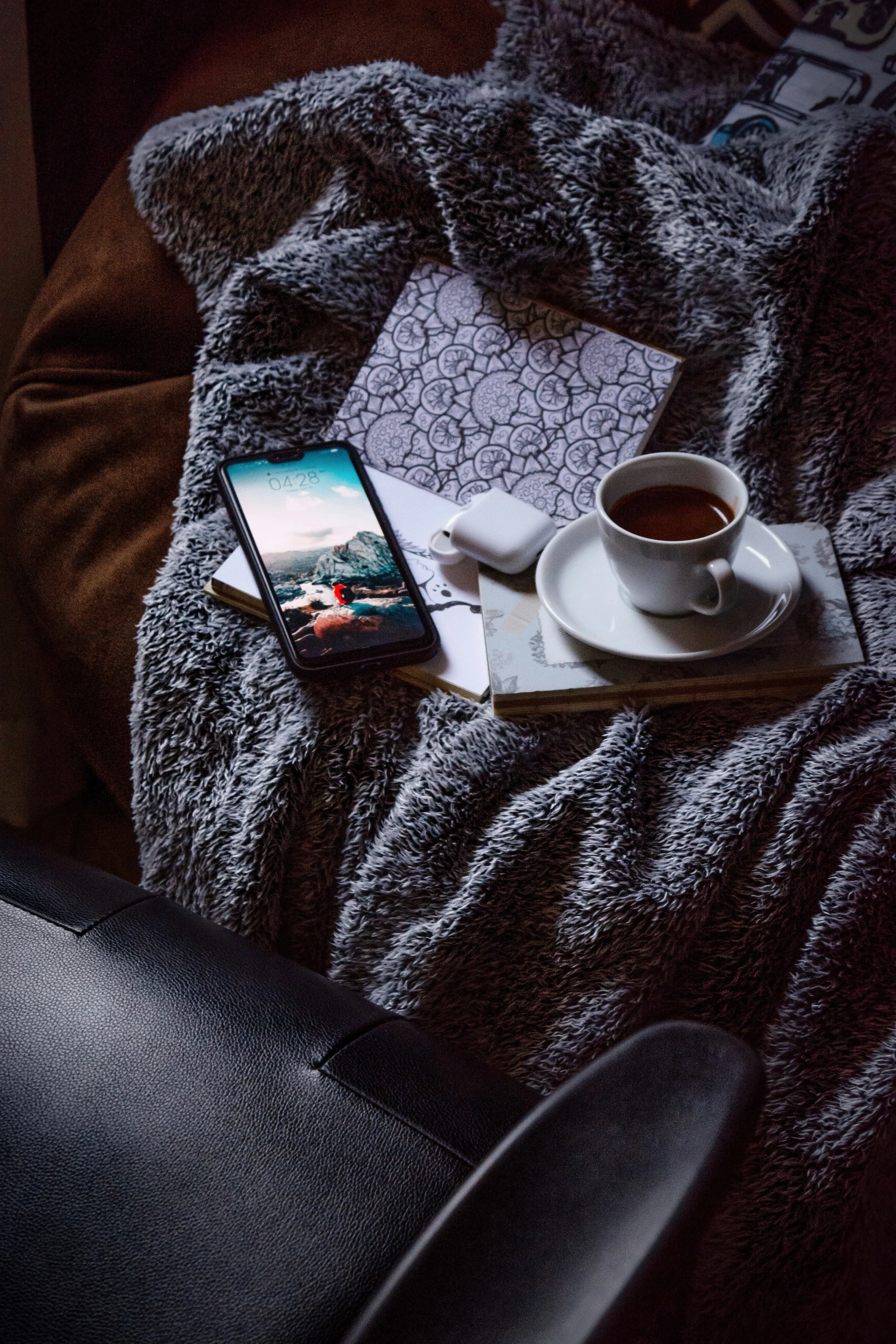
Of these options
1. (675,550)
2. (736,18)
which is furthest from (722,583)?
(736,18)

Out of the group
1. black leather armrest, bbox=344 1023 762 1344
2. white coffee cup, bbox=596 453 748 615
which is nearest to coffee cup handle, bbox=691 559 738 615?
white coffee cup, bbox=596 453 748 615

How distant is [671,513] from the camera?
2.42ft

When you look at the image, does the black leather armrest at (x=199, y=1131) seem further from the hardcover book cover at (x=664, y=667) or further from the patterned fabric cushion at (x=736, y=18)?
the patterned fabric cushion at (x=736, y=18)

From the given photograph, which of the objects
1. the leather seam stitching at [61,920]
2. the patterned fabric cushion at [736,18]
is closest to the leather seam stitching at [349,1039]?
the leather seam stitching at [61,920]

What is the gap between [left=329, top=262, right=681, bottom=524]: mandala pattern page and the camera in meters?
0.90

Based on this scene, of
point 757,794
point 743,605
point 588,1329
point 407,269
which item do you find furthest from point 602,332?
point 588,1329

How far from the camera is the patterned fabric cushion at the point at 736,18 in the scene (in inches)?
41.0

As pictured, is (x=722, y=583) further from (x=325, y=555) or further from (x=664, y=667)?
(x=325, y=555)

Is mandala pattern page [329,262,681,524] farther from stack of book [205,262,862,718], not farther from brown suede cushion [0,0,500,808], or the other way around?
brown suede cushion [0,0,500,808]

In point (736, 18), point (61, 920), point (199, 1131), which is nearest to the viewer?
point (199, 1131)

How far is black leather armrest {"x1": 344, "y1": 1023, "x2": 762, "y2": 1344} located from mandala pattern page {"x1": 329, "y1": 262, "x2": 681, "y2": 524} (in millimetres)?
548

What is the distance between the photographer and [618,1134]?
41 cm

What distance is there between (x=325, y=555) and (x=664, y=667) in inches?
11.5

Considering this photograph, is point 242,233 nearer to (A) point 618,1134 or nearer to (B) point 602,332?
(B) point 602,332
